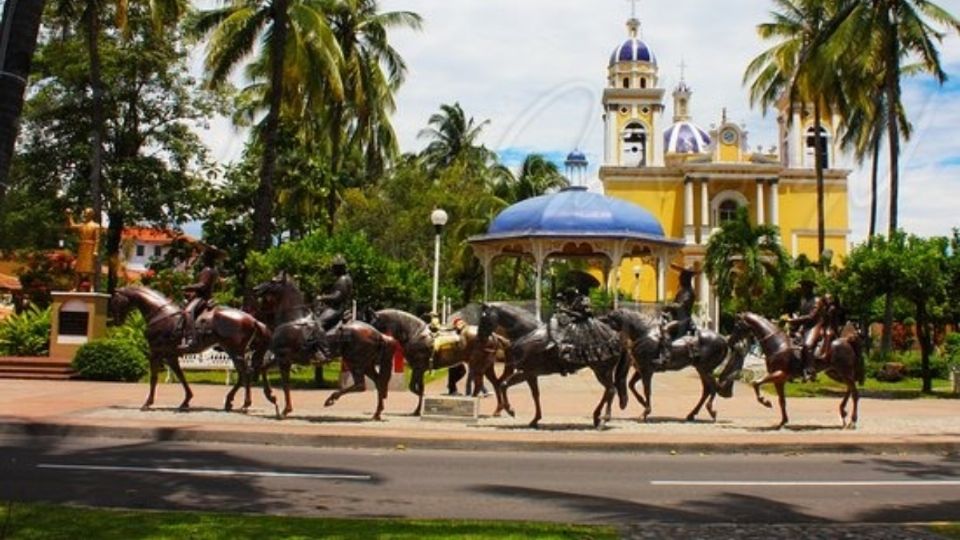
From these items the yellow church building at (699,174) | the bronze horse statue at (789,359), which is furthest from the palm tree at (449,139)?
the bronze horse statue at (789,359)

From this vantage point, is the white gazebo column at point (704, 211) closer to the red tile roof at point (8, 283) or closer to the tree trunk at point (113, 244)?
the tree trunk at point (113, 244)

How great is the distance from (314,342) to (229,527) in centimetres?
852

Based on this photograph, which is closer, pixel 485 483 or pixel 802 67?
pixel 485 483

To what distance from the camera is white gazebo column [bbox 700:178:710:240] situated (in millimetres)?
69812

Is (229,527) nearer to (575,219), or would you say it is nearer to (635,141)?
(575,219)

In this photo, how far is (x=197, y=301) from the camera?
16719mm

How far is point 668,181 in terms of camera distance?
7294cm

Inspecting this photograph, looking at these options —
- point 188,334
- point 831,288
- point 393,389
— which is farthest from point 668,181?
point 188,334

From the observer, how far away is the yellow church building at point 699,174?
69.9 metres

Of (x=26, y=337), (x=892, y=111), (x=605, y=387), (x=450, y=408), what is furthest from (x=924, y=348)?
(x=26, y=337)

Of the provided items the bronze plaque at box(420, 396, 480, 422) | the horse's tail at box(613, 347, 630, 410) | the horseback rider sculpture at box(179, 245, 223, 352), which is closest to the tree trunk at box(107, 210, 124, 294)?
the horseback rider sculpture at box(179, 245, 223, 352)

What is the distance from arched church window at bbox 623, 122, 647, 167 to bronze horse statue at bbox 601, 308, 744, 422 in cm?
6007

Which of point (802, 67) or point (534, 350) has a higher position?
point (802, 67)

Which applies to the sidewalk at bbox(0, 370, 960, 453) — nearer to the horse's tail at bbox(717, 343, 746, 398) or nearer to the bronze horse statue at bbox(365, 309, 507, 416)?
the horse's tail at bbox(717, 343, 746, 398)
